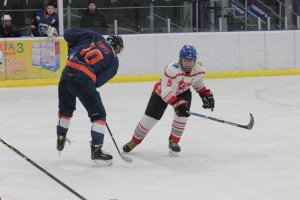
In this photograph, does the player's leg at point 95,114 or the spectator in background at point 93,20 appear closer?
the player's leg at point 95,114

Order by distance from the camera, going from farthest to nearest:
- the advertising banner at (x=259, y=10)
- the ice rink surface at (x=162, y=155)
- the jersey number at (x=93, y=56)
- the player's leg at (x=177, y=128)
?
the advertising banner at (x=259, y=10)
the player's leg at (x=177, y=128)
the jersey number at (x=93, y=56)
the ice rink surface at (x=162, y=155)

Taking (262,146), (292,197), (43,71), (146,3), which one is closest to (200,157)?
(262,146)

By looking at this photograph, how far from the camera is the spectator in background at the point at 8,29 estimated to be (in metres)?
9.16

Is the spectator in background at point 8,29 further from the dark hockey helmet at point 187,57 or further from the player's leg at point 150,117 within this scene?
the dark hockey helmet at point 187,57

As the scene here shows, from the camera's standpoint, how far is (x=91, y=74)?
4648 mm

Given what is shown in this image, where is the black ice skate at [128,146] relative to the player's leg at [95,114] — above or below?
below

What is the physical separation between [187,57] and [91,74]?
65cm

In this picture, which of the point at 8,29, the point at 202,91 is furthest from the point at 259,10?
the point at 202,91

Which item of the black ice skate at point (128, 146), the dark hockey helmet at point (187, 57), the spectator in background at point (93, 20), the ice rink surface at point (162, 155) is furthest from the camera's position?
the spectator in background at point (93, 20)

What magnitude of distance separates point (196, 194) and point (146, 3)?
6.64 m

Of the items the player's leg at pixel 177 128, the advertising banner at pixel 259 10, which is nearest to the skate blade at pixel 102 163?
the player's leg at pixel 177 128

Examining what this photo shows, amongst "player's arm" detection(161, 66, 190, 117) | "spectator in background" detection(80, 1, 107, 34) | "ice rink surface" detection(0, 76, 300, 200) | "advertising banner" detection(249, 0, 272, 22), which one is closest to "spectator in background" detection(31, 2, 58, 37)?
"spectator in background" detection(80, 1, 107, 34)

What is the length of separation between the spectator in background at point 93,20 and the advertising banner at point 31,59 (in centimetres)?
47

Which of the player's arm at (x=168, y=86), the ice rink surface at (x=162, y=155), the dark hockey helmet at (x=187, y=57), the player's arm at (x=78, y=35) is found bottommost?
the ice rink surface at (x=162, y=155)
